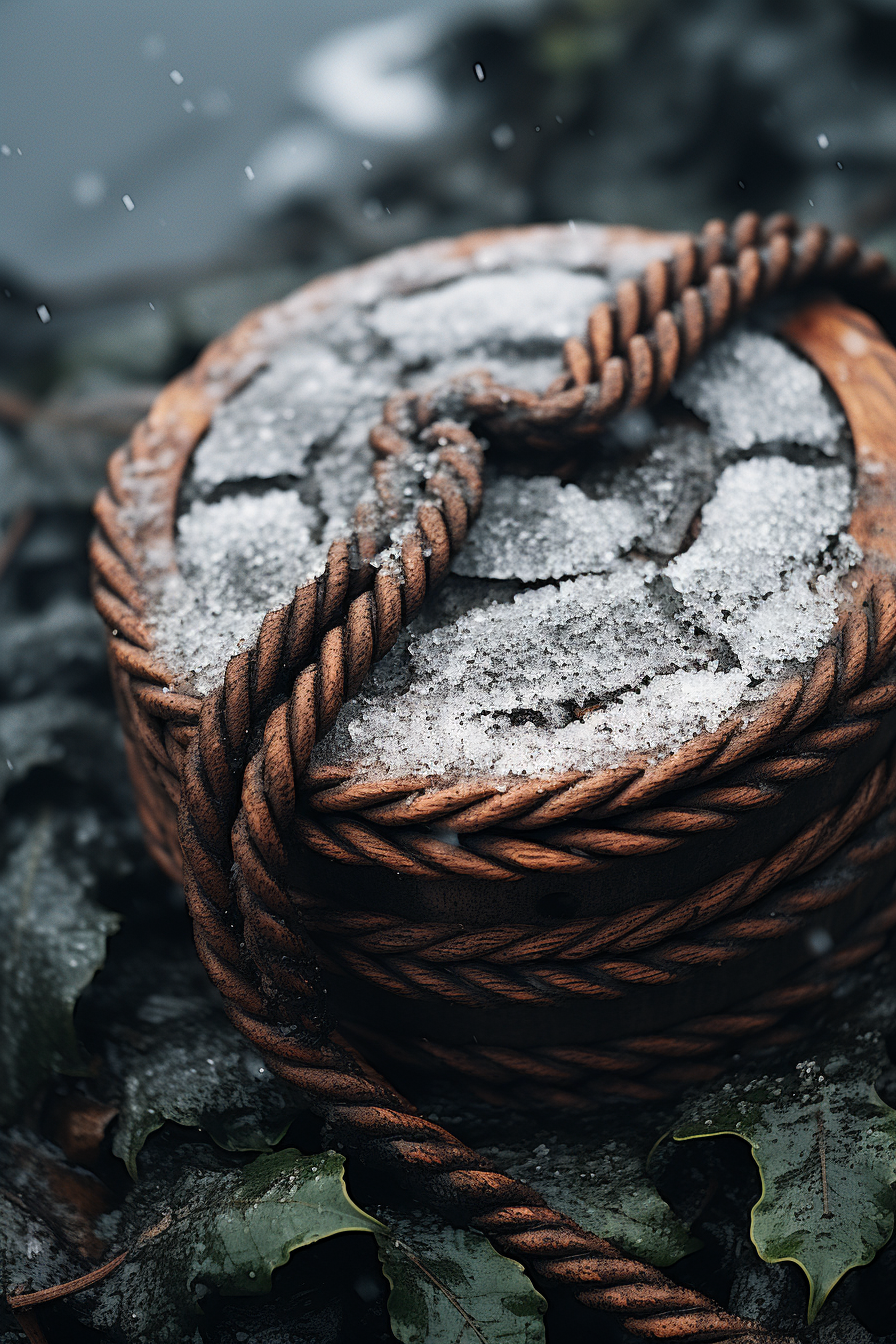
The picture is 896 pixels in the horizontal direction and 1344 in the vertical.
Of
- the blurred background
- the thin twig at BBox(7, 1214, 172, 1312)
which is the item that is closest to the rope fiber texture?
the thin twig at BBox(7, 1214, 172, 1312)

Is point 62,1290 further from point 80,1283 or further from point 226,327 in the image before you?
point 226,327

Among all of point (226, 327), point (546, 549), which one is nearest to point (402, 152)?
point (226, 327)

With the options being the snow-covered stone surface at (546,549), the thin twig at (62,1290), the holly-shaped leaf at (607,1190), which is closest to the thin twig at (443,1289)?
the holly-shaped leaf at (607,1190)

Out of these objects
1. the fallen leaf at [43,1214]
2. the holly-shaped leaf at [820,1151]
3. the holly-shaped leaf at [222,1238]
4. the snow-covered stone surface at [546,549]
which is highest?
the snow-covered stone surface at [546,549]

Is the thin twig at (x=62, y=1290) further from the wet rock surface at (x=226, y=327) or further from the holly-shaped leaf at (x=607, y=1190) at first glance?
the holly-shaped leaf at (x=607, y=1190)

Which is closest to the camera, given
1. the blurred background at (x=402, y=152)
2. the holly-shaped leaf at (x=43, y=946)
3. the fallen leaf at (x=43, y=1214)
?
the fallen leaf at (x=43, y=1214)

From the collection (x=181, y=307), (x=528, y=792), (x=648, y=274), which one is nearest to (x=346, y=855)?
(x=528, y=792)

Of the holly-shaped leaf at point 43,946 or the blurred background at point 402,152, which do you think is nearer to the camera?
the holly-shaped leaf at point 43,946

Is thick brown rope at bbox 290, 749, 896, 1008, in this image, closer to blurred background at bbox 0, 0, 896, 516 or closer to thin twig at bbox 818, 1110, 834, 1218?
thin twig at bbox 818, 1110, 834, 1218
